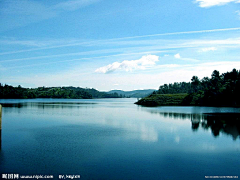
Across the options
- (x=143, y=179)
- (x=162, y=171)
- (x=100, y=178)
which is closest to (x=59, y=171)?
(x=100, y=178)

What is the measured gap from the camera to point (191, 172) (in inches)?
893

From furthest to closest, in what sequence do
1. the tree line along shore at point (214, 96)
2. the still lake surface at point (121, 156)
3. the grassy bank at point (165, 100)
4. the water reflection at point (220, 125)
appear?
the grassy bank at point (165, 100) < the tree line along shore at point (214, 96) < the water reflection at point (220, 125) < the still lake surface at point (121, 156)

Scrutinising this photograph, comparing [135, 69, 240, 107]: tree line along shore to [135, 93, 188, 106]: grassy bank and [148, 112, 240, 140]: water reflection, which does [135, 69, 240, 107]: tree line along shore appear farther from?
[148, 112, 240, 140]: water reflection

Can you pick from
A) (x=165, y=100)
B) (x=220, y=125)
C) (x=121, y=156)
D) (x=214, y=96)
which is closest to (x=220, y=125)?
(x=220, y=125)

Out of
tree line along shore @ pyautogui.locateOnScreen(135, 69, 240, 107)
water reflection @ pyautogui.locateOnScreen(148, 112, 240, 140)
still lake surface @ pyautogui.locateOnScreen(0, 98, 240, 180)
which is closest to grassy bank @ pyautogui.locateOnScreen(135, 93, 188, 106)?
tree line along shore @ pyautogui.locateOnScreen(135, 69, 240, 107)

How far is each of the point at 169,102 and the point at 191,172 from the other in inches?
5363

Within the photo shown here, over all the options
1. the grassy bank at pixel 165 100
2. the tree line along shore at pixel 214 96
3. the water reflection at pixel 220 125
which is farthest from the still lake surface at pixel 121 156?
the grassy bank at pixel 165 100

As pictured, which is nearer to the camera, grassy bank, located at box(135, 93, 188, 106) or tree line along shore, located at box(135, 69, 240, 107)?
tree line along shore, located at box(135, 69, 240, 107)

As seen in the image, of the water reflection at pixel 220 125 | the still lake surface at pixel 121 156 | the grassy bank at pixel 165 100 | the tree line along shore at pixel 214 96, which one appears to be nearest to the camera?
the still lake surface at pixel 121 156

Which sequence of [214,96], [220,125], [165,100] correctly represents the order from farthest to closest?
[165,100], [214,96], [220,125]

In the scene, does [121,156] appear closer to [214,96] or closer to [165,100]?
[214,96]

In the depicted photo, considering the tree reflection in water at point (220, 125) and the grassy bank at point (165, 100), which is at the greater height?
the grassy bank at point (165, 100)

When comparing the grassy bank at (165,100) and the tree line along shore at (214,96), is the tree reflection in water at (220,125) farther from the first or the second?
the grassy bank at (165,100)

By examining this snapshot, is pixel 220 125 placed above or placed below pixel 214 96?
below
